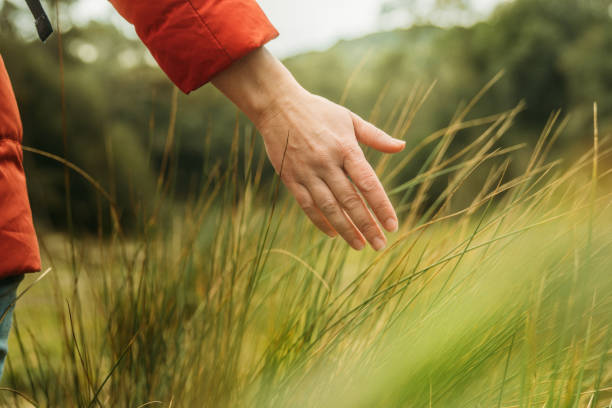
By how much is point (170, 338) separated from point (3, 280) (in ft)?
1.45

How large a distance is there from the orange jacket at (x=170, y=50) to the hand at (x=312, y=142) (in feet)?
0.11

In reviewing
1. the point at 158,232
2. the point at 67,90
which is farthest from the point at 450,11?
the point at 158,232

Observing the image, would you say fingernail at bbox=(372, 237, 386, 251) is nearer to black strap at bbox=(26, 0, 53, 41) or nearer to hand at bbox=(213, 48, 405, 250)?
hand at bbox=(213, 48, 405, 250)

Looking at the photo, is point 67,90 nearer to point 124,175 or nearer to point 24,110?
point 24,110

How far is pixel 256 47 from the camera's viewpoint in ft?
1.78

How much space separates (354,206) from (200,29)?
0.83 ft

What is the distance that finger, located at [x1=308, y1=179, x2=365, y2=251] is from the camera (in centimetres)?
Result: 58

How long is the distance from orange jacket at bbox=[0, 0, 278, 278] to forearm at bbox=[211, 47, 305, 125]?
0.03m

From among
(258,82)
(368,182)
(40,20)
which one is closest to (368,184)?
(368,182)

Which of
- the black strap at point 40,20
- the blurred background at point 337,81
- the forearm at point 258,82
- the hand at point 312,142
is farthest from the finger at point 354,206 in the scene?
the blurred background at point 337,81

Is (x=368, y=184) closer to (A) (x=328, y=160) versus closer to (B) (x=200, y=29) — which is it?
(A) (x=328, y=160)

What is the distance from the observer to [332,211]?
1.91 feet

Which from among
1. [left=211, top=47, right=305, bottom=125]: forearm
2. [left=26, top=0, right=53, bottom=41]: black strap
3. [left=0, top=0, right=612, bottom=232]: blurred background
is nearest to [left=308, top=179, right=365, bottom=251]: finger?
[left=211, top=47, right=305, bottom=125]: forearm

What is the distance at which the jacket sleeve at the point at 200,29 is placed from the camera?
53 cm
